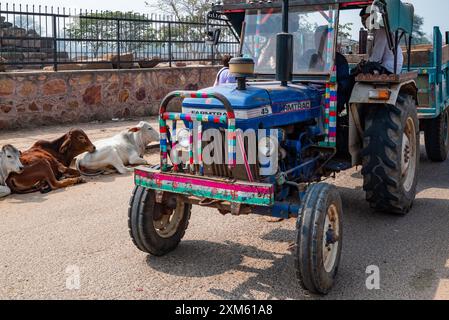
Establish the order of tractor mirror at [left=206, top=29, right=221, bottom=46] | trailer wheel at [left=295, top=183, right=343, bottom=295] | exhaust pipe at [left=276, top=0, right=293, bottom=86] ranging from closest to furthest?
1. trailer wheel at [left=295, top=183, right=343, bottom=295]
2. exhaust pipe at [left=276, top=0, right=293, bottom=86]
3. tractor mirror at [left=206, top=29, right=221, bottom=46]

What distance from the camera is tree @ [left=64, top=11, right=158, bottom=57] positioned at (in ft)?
43.8

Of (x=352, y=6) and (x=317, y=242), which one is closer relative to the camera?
(x=317, y=242)

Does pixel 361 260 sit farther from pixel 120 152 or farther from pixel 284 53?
pixel 120 152

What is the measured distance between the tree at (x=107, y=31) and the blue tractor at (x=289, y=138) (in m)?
8.01

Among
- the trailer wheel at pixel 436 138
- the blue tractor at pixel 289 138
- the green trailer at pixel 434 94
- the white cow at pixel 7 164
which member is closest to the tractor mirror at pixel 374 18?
the blue tractor at pixel 289 138

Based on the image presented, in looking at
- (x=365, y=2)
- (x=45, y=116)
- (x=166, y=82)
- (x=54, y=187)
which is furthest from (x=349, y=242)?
(x=166, y=82)

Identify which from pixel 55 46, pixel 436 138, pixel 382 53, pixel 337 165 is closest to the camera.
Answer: pixel 337 165

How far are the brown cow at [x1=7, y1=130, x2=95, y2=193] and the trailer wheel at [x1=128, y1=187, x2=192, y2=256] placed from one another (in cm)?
309

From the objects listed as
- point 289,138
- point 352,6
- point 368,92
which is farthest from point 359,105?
point 289,138

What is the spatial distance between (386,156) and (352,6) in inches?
64.1

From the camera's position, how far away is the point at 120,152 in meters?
8.69

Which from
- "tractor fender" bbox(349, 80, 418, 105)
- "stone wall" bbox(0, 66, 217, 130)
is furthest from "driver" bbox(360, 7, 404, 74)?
"stone wall" bbox(0, 66, 217, 130)

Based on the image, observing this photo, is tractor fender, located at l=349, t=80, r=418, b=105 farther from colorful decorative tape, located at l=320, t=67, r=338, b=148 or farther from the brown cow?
the brown cow
